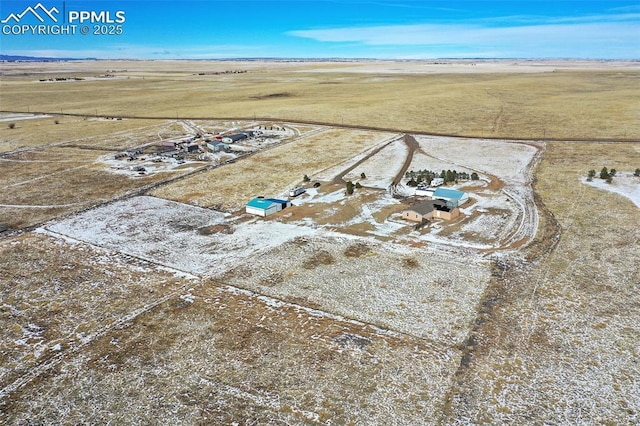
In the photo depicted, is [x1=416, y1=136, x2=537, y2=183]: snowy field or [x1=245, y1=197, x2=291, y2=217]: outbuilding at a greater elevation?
[x1=416, y1=136, x2=537, y2=183]: snowy field

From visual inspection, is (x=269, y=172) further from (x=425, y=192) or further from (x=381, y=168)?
(x=425, y=192)

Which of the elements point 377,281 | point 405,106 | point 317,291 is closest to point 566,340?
point 377,281

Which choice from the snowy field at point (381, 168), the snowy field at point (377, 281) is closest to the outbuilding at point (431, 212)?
the snowy field at point (377, 281)

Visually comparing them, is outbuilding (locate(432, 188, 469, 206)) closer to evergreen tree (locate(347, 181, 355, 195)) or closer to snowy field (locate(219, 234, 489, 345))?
evergreen tree (locate(347, 181, 355, 195))

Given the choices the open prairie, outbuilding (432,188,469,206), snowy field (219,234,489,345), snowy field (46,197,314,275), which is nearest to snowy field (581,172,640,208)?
the open prairie

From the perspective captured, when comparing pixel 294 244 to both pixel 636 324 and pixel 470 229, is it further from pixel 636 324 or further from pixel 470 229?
pixel 636 324

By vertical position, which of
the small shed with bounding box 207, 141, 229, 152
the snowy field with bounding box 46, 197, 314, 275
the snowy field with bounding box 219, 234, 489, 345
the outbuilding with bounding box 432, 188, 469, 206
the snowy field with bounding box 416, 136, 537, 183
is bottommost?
the snowy field with bounding box 46, 197, 314, 275

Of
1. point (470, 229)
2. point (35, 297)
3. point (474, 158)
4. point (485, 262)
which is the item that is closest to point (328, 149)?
point (474, 158)
